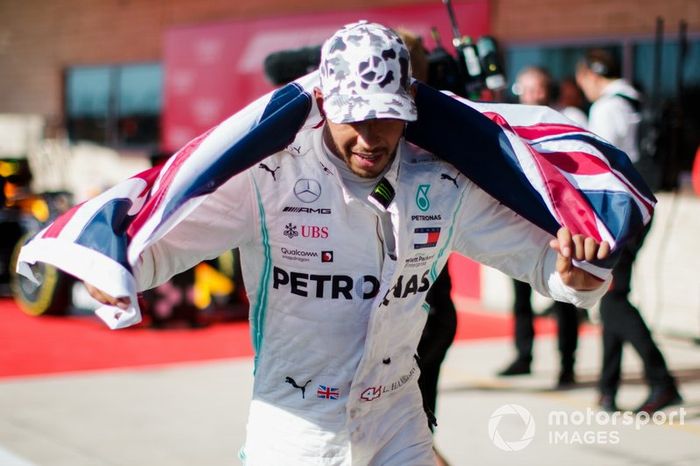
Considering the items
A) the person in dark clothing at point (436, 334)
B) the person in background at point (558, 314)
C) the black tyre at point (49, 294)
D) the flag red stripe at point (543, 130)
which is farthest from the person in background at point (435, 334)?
the black tyre at point (49, 294)

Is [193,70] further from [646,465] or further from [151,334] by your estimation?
[646,465]

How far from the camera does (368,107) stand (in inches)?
108

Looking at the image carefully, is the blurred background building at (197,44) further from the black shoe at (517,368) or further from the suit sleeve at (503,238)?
the suit sleeve at (503,238)

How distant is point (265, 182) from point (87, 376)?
4.84 metres

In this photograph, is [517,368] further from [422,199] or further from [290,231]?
[290,231]

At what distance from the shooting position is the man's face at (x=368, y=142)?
281 cm

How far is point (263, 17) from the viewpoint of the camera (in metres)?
13.5

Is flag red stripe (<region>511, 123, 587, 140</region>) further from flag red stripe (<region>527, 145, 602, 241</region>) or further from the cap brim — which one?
the cap brim

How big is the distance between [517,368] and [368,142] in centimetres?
486

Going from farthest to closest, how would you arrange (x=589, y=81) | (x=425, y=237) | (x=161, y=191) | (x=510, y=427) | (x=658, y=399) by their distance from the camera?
(x=589, y=81) < (x=658, y=399) < (x=510, y=427) < (x=425, y=237) < (x=161, y=191)

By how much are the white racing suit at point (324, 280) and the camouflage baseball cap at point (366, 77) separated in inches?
8.7

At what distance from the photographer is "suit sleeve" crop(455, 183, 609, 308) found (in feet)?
10.3

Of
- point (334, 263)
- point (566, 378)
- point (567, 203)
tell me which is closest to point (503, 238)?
point (567, 203)
